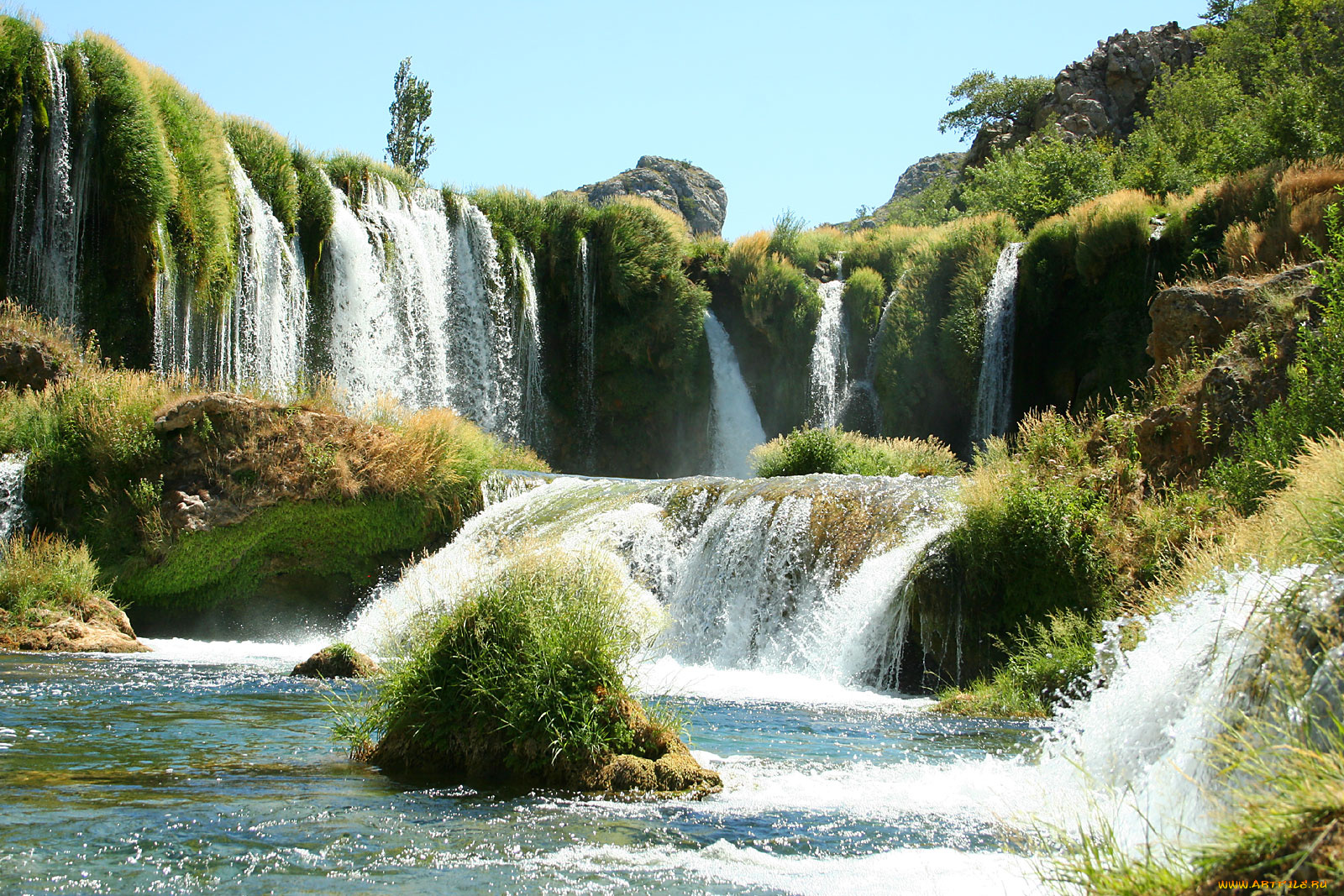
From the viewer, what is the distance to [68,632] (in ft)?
38.3

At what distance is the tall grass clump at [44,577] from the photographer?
39.7 feet

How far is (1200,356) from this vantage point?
12.0 m

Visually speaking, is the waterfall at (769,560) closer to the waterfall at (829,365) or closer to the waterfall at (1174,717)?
the waterfall at (1174,717)

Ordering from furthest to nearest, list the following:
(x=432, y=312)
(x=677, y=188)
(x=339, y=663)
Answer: (x=677, y=188), (x=432, y=312), (x=339, y=663)

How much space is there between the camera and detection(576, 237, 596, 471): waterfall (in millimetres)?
24125

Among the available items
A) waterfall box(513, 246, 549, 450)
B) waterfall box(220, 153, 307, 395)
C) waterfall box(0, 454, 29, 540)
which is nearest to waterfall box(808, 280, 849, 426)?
waterfall box(513, 246, 549, 450)

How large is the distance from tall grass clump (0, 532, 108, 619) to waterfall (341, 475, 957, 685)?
318 cm

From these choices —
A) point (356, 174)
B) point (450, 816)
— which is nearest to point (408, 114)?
Answer: point (356, 174)

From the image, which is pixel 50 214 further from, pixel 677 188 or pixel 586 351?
pixel 677 188

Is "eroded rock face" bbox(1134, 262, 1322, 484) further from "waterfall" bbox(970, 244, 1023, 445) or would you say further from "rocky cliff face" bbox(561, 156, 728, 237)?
"rocky cliff face" bbox(561, 156, 728, 237)

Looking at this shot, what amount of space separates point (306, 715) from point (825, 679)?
5068 mm

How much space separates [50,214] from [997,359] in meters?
16.5

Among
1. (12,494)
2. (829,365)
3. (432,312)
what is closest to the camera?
(12,494)

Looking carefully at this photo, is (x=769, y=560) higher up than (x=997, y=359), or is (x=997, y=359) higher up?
(x=997, y=359)
